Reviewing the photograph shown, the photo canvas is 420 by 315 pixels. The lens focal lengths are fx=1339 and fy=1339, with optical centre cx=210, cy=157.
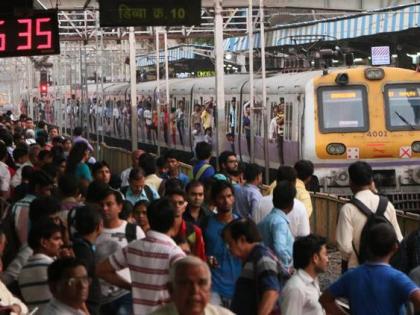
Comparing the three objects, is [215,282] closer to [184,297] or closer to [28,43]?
[184,297]

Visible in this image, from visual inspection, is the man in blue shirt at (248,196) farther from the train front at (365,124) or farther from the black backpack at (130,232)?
the train front at (365,124)

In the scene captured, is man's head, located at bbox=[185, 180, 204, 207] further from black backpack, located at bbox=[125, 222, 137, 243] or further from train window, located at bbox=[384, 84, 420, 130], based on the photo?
train window, located at bbox=[384, 84, 420, 130]

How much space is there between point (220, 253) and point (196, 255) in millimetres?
452

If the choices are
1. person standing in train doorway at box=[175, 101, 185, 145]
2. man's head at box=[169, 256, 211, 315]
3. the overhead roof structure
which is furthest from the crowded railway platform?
person standing in train doorway at box=[175, 101, 185, 145]

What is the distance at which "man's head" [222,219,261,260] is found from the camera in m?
7.61

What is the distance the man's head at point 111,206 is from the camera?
8.76m

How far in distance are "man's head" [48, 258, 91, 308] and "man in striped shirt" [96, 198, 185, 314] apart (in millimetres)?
811

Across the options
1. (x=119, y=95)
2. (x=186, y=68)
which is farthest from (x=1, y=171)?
(x=186, y=68)

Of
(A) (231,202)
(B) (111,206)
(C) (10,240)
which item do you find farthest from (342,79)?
(B) (111,206)

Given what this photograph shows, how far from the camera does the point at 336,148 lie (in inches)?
894

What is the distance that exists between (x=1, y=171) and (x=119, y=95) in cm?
3254

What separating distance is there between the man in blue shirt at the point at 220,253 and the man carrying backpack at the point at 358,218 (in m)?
0.85

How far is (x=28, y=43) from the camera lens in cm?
1680

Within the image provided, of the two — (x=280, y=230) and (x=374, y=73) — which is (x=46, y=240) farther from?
(x=374, y=73)
